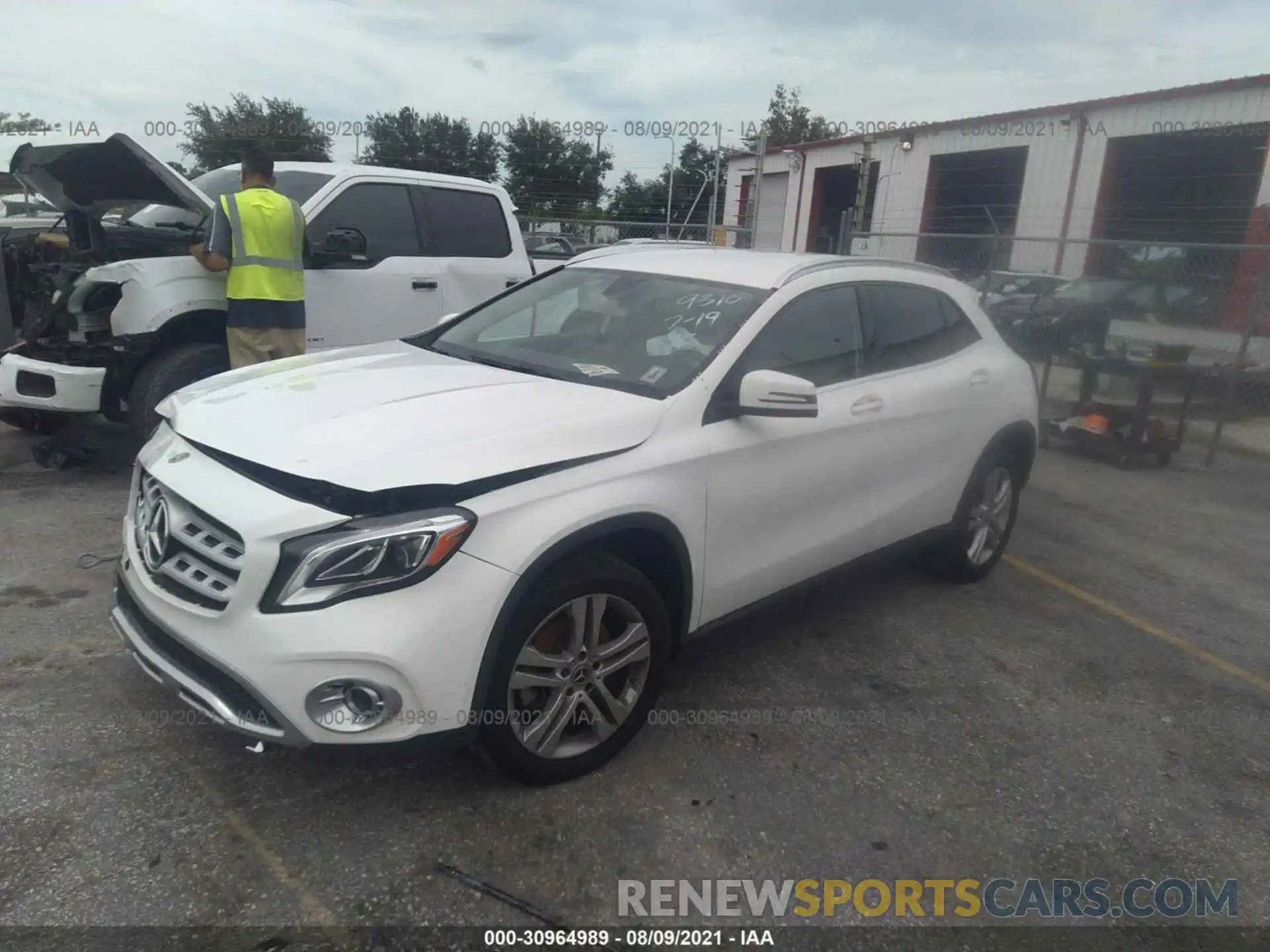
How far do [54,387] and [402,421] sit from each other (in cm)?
373

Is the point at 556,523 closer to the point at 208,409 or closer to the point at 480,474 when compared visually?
the point at 480,474

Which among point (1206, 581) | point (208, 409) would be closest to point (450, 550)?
point (208, 409)

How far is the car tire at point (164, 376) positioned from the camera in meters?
5.53

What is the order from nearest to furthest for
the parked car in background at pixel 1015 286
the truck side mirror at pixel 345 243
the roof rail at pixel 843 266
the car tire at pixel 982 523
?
the roof rail at pixel 843 266
the car tire at pixel 982 523
the truck side mirror at pixel 345 243
the parked car in background at pixel 1015 286

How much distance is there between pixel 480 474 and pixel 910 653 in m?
2.48

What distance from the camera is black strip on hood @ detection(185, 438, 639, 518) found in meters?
2.50

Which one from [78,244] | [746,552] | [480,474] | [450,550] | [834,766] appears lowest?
[834,766]

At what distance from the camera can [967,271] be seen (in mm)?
11734

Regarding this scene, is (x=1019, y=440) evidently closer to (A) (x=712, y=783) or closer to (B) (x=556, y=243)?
(A) (x=712, y=783)

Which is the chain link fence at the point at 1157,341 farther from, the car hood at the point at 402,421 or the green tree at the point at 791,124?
the green tree at the point at 791,124

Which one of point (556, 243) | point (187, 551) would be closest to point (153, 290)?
point (187, 551)

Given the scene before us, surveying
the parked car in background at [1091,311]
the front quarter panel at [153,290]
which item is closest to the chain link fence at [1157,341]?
the parked car in background at [1091,311]

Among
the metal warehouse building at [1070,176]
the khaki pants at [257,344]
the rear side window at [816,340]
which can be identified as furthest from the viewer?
the metal warehouse building at [1070,176]

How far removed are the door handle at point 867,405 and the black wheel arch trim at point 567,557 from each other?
3.85ft
